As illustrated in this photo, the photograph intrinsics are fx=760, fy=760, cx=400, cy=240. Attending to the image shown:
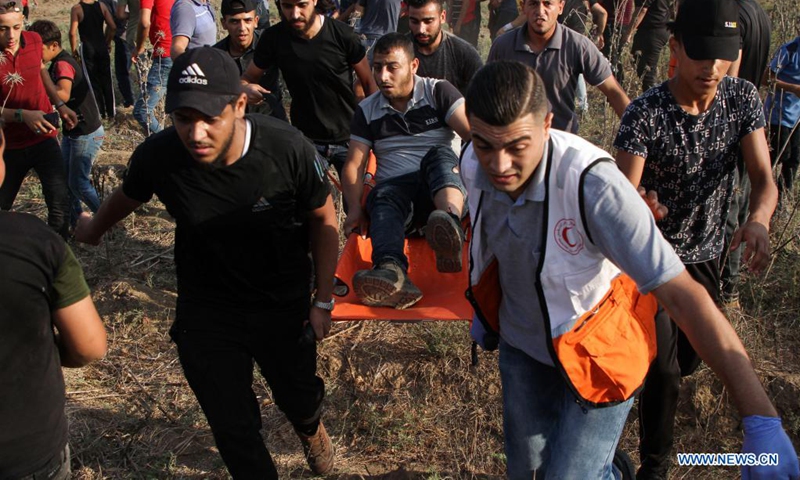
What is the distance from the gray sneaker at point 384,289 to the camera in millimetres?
3658

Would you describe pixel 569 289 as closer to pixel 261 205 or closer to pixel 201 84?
pixel 261 205

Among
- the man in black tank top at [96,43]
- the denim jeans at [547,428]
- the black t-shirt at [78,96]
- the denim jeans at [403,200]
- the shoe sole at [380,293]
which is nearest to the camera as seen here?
the denim jeans at [547,428]

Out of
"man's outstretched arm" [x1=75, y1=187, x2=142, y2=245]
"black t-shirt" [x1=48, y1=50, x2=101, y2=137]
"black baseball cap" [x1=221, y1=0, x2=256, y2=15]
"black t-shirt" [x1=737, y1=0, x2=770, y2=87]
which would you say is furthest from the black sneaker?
"black t-shirt" [x1=48, y1=50, x2=101, y2=137]

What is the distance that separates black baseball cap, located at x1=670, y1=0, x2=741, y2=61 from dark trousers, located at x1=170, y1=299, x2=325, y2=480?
1.81 m

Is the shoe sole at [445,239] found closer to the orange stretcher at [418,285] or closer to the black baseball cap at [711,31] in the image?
the orange stretcher at [418,285]

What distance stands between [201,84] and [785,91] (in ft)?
12.8

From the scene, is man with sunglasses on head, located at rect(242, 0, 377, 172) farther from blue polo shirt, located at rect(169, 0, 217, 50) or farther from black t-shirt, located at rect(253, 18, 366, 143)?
blue polo shirt, located at rect(169, 0, 217, 50)

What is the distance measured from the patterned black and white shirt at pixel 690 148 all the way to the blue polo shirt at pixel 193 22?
4015 millimetres

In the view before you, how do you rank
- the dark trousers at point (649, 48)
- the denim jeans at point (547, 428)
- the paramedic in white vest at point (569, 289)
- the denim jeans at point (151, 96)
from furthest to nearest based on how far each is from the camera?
the dark trousers at point (649, 48)
the denim jeans at point (151, 96)
the denim jeans at point (547, 428)
the paramedic in white vest at point (569, 289)

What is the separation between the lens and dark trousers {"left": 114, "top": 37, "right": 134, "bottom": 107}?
28.8ft

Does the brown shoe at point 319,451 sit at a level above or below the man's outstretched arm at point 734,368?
below

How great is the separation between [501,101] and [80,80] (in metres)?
4.58

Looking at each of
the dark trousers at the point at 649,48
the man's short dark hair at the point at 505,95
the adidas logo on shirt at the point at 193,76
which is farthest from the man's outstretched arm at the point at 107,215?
the dark trousers at the point at 649,48

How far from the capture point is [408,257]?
14.3 feet
